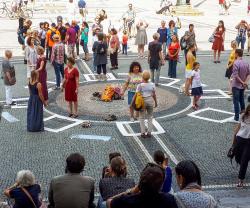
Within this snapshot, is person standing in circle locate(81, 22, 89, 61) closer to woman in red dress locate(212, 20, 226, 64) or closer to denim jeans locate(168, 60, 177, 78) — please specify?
denim jeans locate(168, 60, 177, 78)

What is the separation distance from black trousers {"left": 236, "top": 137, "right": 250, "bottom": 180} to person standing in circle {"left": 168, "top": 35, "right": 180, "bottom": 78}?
8.53 m

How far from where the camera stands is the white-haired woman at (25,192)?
21.1ft

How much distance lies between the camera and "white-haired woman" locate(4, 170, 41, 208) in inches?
253

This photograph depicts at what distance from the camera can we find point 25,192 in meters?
6.48

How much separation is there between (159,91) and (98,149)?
5265mm

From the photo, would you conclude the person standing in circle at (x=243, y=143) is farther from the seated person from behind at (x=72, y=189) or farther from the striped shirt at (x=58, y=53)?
the striped shirt at (x=58, y=53)

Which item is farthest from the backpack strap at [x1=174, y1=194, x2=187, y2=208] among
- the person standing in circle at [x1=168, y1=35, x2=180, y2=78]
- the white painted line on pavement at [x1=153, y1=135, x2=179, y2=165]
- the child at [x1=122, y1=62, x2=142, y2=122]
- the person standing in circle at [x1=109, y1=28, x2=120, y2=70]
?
the person standing in circle at [x1=109, y1=28, x2=120, y2=70]

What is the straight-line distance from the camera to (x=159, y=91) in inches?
633

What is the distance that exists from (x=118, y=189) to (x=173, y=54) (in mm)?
11623

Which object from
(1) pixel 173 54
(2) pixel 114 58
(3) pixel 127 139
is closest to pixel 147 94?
(3) pixel 127 139

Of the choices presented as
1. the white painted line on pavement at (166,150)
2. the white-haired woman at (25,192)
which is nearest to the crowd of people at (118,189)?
the white-haired woman at (25,192)

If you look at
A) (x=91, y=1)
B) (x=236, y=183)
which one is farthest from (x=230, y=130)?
(x=91, y=1)

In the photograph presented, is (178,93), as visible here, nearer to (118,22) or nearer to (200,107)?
(200,107)

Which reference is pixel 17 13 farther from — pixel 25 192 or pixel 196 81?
pixel 25 192
